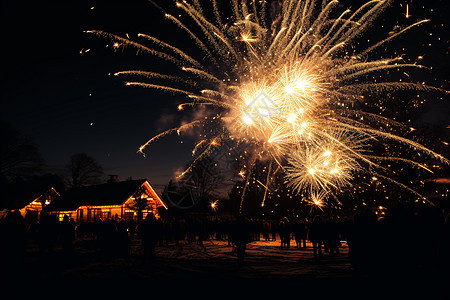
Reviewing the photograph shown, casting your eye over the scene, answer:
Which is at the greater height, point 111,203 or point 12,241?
point 111,203

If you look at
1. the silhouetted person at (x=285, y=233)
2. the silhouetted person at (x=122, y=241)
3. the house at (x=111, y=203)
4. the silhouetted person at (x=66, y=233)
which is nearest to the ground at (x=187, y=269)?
the silhouetted person at (x=122, y=241)

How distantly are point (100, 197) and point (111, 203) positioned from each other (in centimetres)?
341

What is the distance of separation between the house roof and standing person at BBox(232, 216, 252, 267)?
61.5 ft

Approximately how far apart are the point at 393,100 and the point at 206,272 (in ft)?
69.6

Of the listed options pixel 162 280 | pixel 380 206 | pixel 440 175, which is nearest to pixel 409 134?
pixel 440 175

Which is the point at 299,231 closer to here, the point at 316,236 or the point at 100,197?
the point at 316,236

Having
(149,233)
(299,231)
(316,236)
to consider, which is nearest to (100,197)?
(149,233)

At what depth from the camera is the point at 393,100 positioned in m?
22.5

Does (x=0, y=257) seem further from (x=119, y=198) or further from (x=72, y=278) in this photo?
(x=119, y=198)

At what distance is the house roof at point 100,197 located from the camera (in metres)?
27.1

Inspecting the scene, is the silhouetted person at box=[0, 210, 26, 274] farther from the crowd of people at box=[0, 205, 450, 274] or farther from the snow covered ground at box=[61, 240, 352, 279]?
the snow covered ground at box=[61, 240, 352, 279]

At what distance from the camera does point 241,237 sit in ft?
31.1

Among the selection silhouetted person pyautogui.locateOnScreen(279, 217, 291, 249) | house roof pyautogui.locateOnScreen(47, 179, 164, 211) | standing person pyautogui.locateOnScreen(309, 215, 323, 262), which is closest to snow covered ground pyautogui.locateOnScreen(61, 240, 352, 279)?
standing person pyautogui.locateOnScreen(309, 215, 323, 262)

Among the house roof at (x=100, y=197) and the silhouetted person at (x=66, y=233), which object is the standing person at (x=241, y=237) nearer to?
the silhouetted person at (x=66, y=233)
